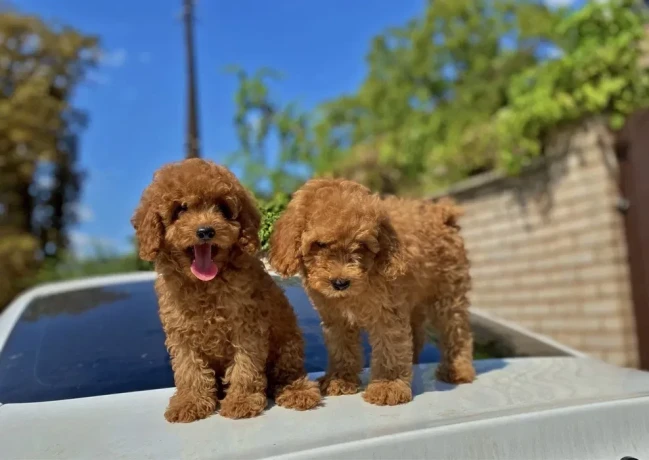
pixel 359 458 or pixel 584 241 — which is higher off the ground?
pixel 584 241

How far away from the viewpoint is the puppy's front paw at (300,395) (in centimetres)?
236

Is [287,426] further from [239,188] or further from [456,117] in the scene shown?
[456,117]

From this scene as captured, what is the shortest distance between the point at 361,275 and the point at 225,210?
23.4 inches

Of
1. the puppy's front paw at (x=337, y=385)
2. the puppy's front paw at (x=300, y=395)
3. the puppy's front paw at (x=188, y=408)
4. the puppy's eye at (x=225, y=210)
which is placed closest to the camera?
the puppy's front paw at (x=188, y=408)

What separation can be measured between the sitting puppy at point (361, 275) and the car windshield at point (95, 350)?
0.63 ft

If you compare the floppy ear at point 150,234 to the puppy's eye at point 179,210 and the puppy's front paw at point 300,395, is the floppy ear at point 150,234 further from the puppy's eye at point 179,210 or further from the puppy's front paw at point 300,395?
the puppy's front paw at point 300,395

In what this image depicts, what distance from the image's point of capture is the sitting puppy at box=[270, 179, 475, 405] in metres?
2.43

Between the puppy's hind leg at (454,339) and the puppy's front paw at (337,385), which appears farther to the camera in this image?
the puppy's hind leg at (454,339)

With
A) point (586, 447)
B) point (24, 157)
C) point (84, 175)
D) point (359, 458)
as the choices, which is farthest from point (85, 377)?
point (84, 175)

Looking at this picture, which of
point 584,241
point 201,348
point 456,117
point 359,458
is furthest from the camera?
point 456,117

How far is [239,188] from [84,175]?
17.0 metres

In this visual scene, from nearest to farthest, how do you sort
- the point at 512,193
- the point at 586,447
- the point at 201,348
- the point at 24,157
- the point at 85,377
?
the point at 586,447 < the point at 201,348 < the point at 85,377 < the point at 512,193 < the point at 24,157

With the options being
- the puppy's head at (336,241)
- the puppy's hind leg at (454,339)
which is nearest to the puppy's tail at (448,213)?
the puppy's hind leg at (454,339)

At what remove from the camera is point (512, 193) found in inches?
356
